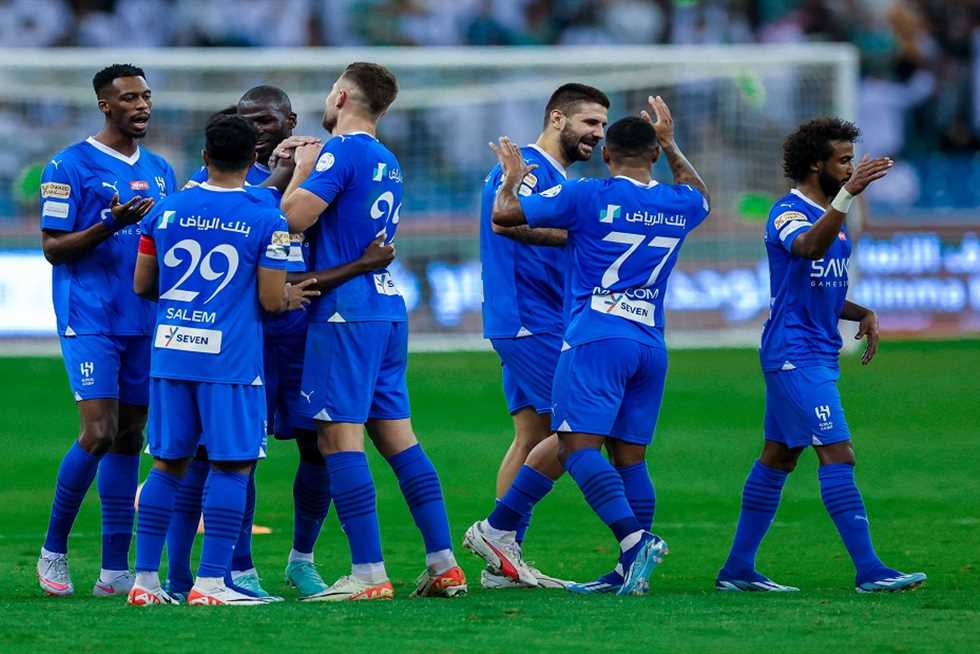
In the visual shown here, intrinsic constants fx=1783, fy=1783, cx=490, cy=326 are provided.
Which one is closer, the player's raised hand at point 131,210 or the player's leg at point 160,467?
the player's leg at point 160,467

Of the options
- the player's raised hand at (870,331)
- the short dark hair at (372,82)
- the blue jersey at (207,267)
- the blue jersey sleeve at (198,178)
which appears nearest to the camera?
the blue jersey at (207,267)

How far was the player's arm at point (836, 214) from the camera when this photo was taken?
7211 millimetres

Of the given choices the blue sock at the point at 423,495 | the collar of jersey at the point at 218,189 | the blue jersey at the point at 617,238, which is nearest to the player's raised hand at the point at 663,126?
the blue jersey at the point at 617,238

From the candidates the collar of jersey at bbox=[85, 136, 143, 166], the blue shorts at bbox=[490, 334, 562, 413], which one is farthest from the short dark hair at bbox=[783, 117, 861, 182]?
the collar of jersey at bbox=[85, 136, 143, 166]

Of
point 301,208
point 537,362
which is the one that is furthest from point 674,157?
point 301,208

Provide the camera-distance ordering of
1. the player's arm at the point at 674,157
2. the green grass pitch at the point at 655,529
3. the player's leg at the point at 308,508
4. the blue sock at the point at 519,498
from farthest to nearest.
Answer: the blue sock at the point at 519,498, the player's leg at the point at 308,508, the player's arm at the point at 674,157, the green grass pitch at the point at 655,529

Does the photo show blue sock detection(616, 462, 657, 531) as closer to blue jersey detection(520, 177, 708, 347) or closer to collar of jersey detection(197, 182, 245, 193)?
blue jersey detection(520, 177, 708, 347)

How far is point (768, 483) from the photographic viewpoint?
767cm

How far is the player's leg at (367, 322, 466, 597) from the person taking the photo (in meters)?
7.25

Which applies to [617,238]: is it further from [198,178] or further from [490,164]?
[490,164]

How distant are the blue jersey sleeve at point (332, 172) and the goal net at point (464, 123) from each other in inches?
426

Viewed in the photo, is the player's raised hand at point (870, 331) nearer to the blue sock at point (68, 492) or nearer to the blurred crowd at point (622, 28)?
the blue sock at point (68, 492)

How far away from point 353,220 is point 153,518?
143 centimetres

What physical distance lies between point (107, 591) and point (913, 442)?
683cm
